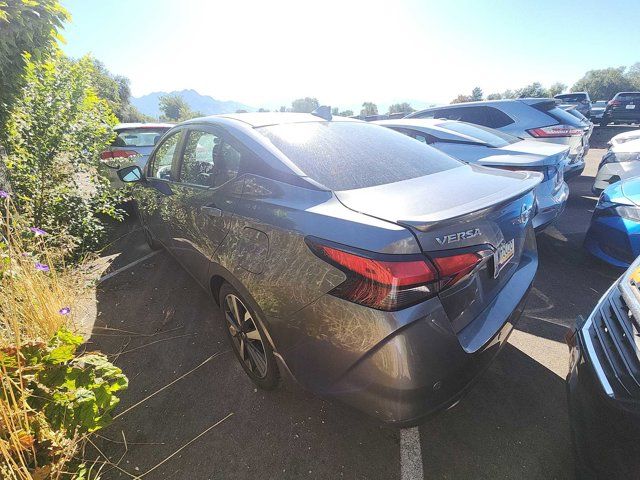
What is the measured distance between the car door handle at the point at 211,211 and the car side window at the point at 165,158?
0.97 metres

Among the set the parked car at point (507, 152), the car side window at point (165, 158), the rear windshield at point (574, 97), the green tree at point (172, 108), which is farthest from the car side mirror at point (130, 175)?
the green tree at point (172, 108)

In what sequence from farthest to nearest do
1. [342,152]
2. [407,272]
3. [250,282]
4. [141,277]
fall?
[141,277] < [342,152] < [250,282] < [407,272]

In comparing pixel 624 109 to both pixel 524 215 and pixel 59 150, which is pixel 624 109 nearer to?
pixel 524 215

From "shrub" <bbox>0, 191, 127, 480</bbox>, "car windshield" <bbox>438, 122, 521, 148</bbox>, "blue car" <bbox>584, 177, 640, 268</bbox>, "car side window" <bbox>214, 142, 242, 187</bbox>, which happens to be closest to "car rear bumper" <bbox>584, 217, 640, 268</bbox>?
"blue car" <bbox>584, 177, 640, 268</bbox>

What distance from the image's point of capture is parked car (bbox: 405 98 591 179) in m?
5.34

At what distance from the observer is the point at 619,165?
4703 millimetres

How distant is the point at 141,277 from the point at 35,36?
8.59ft

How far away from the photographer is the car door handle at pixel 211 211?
2.10 m

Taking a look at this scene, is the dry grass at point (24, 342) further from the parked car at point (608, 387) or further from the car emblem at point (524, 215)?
the car emblem at point (524, 215)

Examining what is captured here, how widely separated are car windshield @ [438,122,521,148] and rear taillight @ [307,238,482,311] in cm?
353

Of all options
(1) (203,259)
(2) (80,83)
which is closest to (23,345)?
(1) (203,259)

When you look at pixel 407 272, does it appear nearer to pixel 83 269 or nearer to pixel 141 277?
pixel 141 277

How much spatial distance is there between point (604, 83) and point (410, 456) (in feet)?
294

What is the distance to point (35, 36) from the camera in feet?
10.4
